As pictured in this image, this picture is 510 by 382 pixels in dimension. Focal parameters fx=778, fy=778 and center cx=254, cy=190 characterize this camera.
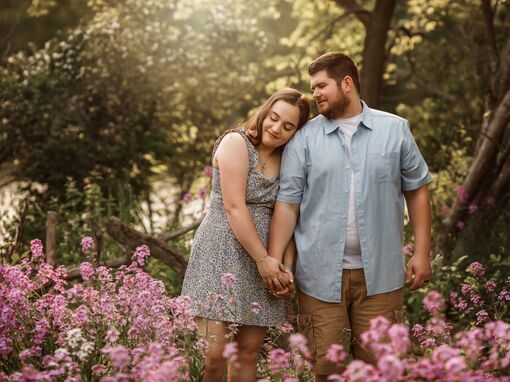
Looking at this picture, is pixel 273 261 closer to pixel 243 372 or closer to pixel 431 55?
pixel 243 372

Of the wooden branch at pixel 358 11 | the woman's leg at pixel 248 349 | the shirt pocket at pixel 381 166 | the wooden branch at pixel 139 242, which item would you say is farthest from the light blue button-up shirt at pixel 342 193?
the wooden branch at pixel 358 11

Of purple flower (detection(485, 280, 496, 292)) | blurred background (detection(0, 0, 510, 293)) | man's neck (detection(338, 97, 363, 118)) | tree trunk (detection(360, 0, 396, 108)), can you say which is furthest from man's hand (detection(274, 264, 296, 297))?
tree trunk (detection(360, 0, 396, 108))

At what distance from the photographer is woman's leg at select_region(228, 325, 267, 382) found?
3689mm

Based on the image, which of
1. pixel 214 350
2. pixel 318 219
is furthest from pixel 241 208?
pixel 214 350

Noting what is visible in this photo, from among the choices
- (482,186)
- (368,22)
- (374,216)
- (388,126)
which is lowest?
(374,216)

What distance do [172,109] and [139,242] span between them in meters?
5.14

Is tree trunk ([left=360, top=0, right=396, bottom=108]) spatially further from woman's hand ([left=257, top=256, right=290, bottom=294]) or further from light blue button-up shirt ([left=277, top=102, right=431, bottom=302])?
woman's hand ([left=257, top=256, right=290, bottom=294])

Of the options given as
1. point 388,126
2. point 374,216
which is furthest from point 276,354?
point 388,126

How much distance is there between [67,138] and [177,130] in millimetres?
1716

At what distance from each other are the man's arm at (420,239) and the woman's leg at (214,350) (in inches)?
37.6

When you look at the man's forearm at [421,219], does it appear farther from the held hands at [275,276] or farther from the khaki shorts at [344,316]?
the held hands at [275,276]

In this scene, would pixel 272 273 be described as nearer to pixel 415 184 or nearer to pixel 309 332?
pixel 309 332

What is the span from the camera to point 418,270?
12.3 feet

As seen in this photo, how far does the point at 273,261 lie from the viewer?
3.54 m
